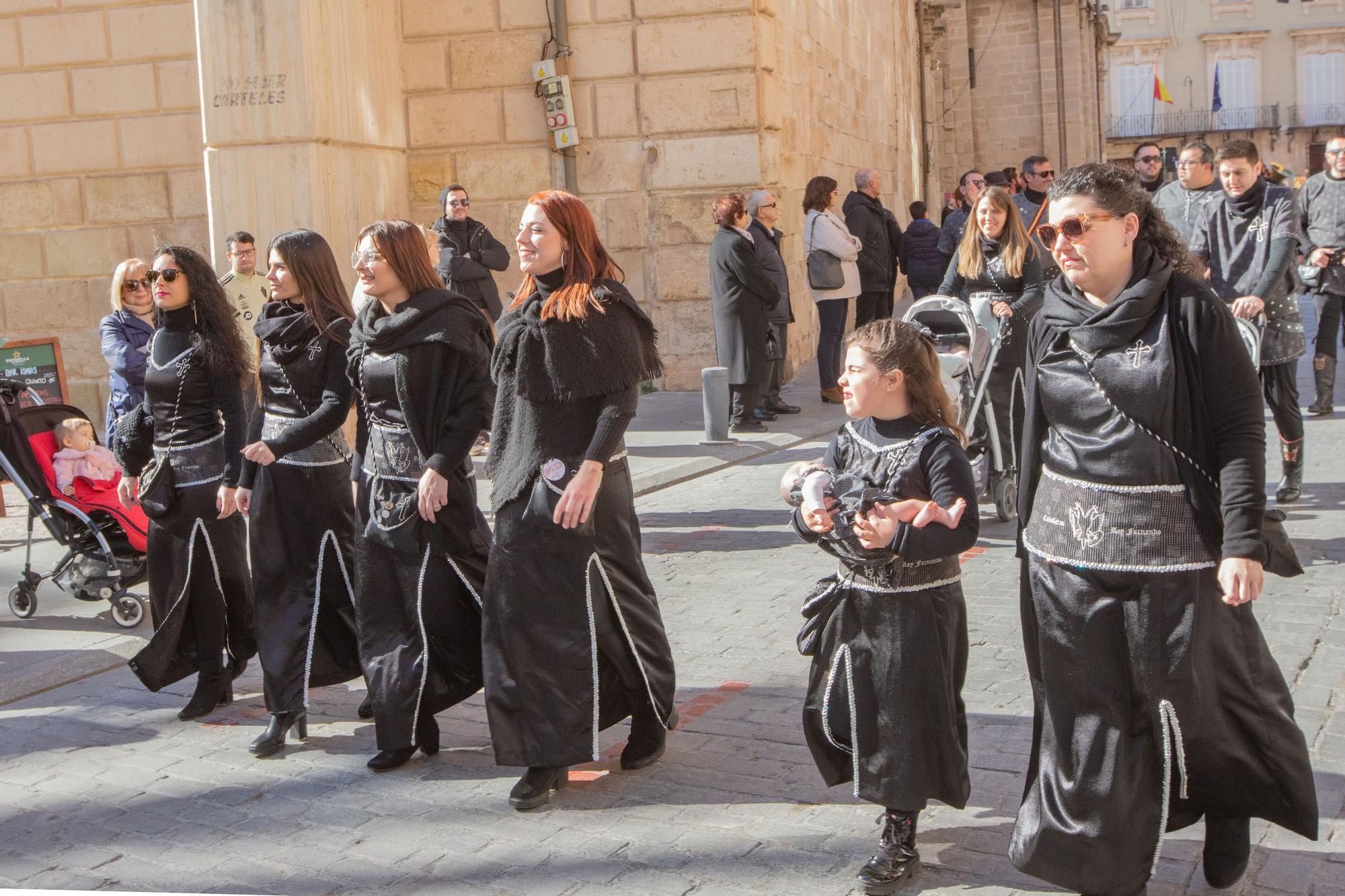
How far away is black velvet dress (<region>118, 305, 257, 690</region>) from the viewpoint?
5.58m

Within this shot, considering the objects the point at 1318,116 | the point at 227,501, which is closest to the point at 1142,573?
the point at 227,501

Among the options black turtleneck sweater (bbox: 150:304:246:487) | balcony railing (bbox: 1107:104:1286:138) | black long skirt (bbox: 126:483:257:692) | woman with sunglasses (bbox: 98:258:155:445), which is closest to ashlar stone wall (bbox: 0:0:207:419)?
woman with sunglasses (bbox: 98:258:155:445)

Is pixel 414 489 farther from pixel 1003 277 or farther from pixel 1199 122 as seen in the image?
pixel 1199 122

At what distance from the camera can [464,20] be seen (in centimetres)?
1452

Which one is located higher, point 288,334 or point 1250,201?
point 1250,201

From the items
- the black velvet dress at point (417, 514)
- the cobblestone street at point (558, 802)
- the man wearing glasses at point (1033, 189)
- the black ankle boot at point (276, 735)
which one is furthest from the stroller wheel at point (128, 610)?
the man wearing glasses at point (1033, 189)

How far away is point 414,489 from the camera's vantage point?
16.0 feet

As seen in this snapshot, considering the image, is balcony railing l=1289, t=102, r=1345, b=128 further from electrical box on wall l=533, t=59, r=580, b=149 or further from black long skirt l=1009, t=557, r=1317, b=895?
black long skirt l=1009, t=557, r=1317, b=895

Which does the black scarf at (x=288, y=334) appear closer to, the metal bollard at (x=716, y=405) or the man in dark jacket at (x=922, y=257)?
the metal bollard at (x=716, y=405)

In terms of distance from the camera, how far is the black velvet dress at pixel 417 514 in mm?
4805

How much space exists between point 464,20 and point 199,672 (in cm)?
1014

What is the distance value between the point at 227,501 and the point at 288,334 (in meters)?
0.65

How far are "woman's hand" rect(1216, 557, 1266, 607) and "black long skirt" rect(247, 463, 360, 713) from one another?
Answer: 123 inches

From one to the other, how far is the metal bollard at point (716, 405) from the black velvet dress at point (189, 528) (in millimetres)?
6021
